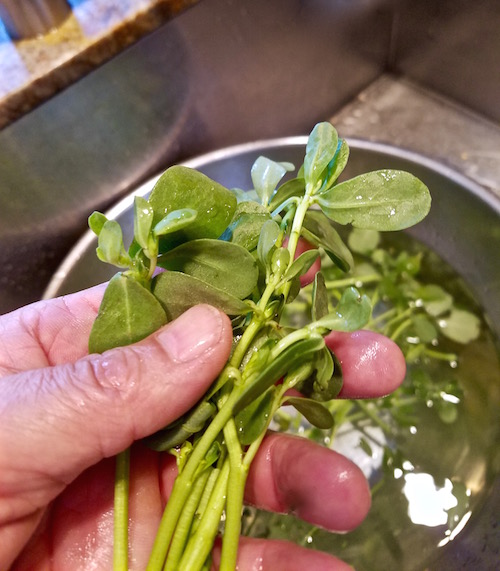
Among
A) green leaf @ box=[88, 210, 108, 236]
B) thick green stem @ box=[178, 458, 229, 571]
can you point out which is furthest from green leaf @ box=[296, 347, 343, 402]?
green leaf @ box=[88, 210, 108, 236]

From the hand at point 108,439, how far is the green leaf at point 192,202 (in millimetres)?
71

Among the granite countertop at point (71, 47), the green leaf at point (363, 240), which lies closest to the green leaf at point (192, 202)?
the granite countertop at point (71, 47)

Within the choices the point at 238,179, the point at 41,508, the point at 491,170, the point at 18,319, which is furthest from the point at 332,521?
the point at 491,170

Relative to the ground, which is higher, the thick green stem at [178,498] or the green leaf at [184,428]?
the green leaf at [184,428]

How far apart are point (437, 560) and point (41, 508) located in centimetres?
49

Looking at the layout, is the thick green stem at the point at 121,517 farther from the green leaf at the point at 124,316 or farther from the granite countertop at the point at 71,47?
the granite countertop at the point at 71,47

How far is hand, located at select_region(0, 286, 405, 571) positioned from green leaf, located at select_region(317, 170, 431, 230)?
0.14 meters

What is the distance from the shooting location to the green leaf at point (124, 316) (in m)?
0.43

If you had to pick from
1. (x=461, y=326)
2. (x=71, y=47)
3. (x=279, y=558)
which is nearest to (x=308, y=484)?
(x=279, y=558)

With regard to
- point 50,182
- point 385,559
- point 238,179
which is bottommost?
point 385,559

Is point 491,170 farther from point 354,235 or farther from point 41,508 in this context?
point 41,508

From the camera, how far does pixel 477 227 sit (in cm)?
87

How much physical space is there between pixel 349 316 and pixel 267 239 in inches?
3.6

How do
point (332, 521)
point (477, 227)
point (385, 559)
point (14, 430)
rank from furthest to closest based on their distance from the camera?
point (477, 227) < point (385, 559) < point (332, 521) < point (14, 430)
